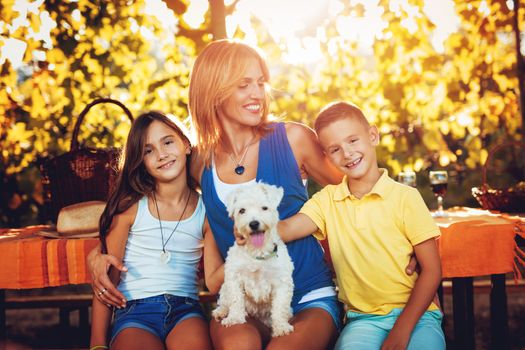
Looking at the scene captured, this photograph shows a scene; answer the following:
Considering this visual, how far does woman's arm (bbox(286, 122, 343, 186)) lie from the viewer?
2.90 m

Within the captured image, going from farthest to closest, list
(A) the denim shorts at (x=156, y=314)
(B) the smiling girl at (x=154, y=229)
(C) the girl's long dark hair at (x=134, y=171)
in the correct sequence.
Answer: (C) the girl's long dark hair at (x=134, y=171) → (B) the smiling girl at (x=154, y=229) → (A) the denim shorts at (x=156, y=314)

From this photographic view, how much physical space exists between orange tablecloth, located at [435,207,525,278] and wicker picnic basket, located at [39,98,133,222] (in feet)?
7.49

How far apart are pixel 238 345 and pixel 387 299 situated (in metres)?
0.76

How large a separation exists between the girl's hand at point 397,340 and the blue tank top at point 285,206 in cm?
A: 45

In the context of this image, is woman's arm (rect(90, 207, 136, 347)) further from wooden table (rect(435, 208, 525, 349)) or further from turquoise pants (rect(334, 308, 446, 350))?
wooden table (rect(435, 208, 525, 349))

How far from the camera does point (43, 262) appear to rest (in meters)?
3.23

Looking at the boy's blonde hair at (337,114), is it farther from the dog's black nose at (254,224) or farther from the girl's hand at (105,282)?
the girl's hand at (105,282)

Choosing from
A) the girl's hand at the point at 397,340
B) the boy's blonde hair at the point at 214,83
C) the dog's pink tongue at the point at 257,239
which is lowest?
the girl's hand at the point at 397,340

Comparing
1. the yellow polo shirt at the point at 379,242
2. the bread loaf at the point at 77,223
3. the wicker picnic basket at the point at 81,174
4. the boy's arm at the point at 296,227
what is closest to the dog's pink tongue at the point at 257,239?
the boy's arm at the point at 296,227

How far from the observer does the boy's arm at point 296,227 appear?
265cm

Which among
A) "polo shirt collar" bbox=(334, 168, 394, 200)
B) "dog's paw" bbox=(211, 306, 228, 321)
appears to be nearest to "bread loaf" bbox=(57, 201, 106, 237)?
"dog's paw" bbox=(211, 306, 228, 321)

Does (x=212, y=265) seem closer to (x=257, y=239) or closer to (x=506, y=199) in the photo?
(x=257, y=239)

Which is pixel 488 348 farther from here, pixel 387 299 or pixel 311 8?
pixel 311 8

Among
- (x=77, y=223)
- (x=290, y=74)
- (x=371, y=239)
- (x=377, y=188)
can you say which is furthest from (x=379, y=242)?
(x=290, y=74)
